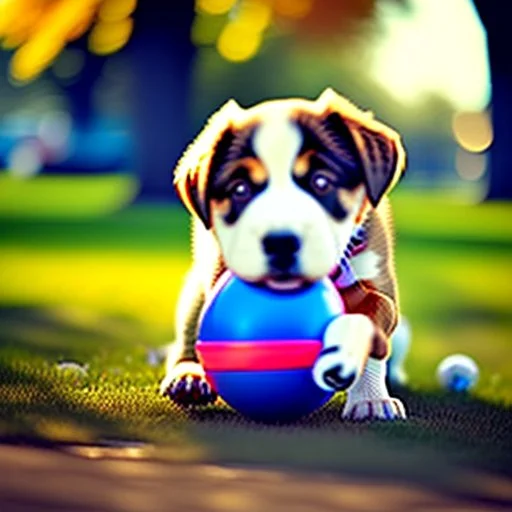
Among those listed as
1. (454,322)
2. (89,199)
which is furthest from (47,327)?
(454,322)

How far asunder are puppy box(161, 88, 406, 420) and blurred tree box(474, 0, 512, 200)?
0.42 meters

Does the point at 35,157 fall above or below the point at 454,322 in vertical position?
above

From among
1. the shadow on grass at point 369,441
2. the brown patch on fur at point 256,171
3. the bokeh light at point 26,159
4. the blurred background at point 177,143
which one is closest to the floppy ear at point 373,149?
the brown patch on fur at point 256,171

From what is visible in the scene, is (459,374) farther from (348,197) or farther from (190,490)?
(190,490)

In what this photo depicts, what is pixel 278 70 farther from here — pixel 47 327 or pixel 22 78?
pixel 47 327

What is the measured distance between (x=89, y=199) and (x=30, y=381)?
444 millimetres

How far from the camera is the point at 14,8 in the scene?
2.46 m

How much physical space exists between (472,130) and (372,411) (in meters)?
0.70

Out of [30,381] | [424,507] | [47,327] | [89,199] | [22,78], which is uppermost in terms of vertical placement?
[22,78]

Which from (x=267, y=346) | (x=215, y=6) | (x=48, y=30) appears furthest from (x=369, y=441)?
(x=48, y=30)

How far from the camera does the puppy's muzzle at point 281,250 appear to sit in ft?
6.45

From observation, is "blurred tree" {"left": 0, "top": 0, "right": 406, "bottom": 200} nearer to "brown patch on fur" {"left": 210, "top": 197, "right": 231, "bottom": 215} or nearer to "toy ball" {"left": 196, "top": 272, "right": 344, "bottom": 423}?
"brown patch on fur" {"left": 210, "top": 197, "right": 231, "bottom": 215}

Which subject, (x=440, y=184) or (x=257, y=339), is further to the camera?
(x=440, y=184)

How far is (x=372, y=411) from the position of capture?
211 cm
